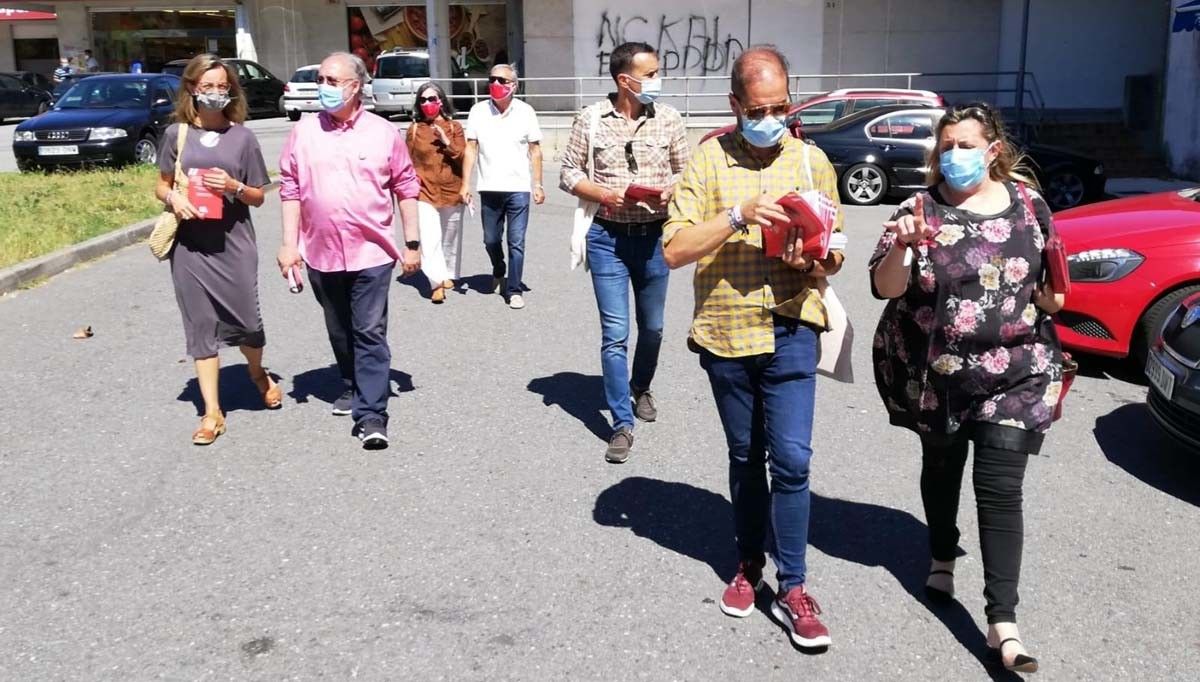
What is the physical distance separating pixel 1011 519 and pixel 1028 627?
0.54 meters

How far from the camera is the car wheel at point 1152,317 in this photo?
6.56 meters

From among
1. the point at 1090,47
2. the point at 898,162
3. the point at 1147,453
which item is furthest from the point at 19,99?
the point at 1147,453

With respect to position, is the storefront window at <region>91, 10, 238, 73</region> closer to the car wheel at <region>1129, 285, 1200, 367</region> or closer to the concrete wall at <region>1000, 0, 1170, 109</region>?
the concrete wall at <region>1000, 0, 1170, 109</region>

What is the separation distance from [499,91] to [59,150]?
37.7ft

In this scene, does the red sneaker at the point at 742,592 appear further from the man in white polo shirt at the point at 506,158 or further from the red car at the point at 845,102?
the red car at the point at 845,102

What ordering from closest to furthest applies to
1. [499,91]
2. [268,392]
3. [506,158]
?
[268,392]
[499,91]
[506,158]

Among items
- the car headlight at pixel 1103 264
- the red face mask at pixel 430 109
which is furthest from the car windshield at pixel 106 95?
the car headlight at pixel 1103 264

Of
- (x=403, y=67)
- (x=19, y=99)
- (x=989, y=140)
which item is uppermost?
(x=403, y=67)

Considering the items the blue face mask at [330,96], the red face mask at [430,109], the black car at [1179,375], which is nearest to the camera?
the black car at [1179,375]

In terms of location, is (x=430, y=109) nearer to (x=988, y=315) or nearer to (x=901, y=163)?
(x=988, y=315)

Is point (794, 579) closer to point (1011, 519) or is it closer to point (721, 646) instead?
point (721, 646)

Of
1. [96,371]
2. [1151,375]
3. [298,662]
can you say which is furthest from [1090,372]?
[96,371]

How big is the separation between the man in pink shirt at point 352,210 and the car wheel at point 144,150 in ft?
43.9

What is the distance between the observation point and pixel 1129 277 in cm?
672
